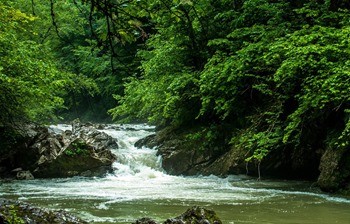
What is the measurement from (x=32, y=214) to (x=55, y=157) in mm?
8602

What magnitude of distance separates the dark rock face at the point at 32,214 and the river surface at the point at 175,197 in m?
1.48

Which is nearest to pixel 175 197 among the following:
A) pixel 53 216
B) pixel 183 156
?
pixel 53 216

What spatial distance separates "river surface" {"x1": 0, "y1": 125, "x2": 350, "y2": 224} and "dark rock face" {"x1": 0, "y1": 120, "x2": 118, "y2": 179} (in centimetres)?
57

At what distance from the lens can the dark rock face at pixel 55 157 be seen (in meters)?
12.5

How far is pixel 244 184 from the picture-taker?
33.9ft

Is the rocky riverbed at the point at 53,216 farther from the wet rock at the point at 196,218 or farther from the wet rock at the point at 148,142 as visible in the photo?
the wet rock at the point at 148,142

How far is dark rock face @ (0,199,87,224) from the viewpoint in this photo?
4195 mm

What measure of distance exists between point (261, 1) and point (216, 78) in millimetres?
2829

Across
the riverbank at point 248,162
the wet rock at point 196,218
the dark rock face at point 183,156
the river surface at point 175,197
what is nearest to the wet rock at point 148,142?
the riverbank at point 248,162

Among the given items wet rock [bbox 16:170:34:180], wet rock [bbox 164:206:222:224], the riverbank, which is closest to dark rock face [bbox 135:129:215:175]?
the riverbank

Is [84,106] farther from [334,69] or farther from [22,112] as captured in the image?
[334,69]

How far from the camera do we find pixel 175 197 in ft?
27.3

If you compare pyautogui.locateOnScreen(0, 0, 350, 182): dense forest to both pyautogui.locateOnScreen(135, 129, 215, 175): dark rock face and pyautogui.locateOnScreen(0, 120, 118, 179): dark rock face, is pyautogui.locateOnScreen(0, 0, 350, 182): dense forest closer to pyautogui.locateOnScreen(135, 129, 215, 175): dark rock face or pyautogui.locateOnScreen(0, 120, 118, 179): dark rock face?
pyautogui.locateOnScreen(135, 129, 215, 175): dark rock face

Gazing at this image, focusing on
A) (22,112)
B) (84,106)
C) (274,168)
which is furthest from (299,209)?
(84,106)
